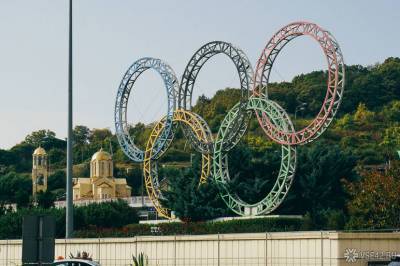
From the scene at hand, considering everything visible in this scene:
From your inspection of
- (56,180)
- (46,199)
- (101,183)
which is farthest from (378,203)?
(56,180)

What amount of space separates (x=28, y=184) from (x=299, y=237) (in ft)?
421

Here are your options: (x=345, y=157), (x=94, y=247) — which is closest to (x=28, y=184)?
(x=345, y=157)

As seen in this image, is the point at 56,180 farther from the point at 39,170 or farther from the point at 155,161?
the point at 155,161

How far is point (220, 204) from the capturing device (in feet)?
287

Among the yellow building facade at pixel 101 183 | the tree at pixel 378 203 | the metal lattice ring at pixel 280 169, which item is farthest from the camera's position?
the yellow building facade at pixel 101 183

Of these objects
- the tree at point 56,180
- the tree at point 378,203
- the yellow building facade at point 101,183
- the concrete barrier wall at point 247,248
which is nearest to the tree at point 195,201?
the tree at point 378,203

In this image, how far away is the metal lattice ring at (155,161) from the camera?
3295 inches

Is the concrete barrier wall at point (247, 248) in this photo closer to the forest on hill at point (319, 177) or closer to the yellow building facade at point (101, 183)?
the forest on hill at point (319, 177)

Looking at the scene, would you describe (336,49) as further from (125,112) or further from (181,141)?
(181,141)

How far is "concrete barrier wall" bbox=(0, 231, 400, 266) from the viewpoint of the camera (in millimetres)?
34219

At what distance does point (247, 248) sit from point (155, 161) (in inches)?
2096

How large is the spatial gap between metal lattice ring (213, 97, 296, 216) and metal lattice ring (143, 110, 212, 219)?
6.13ft

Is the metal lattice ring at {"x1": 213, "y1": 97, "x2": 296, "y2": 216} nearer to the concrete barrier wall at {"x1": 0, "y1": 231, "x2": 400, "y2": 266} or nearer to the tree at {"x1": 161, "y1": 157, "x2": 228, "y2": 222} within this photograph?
the tree at {"x1": 161, "y1": 157, "x2": 228, "y2": 222}

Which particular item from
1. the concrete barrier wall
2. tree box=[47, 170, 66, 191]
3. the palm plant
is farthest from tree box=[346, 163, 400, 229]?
tree box=[47, 170, 66, 191]
